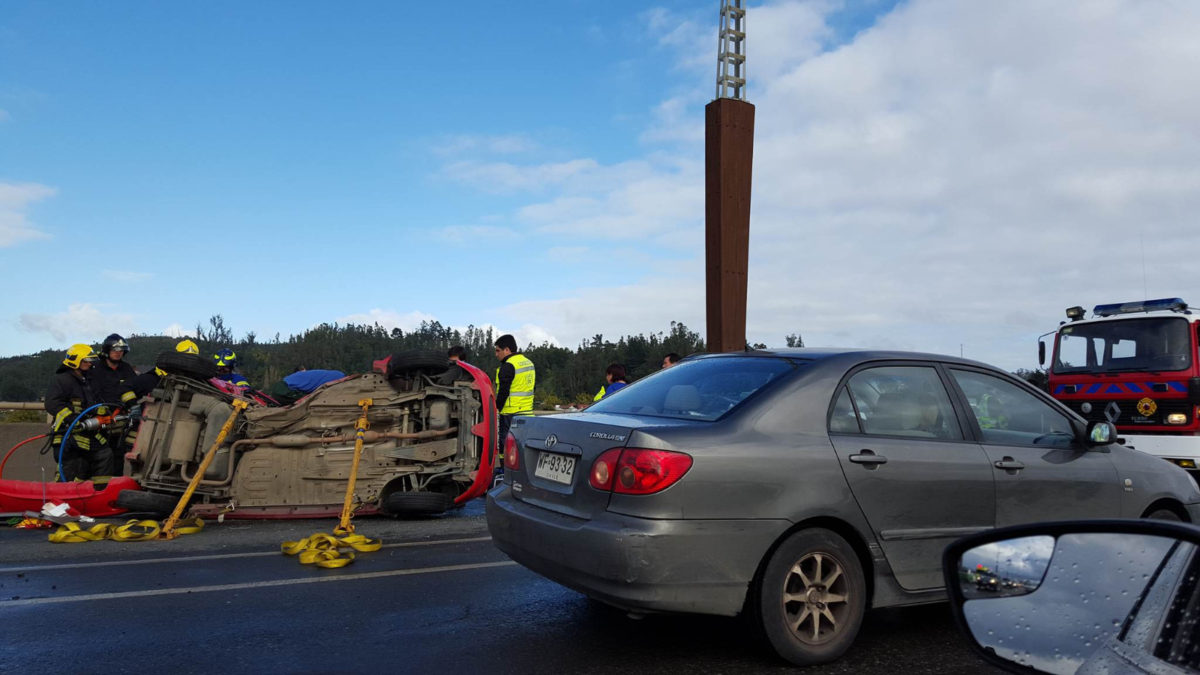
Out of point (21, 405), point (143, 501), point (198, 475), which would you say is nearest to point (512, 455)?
point (198, 475)

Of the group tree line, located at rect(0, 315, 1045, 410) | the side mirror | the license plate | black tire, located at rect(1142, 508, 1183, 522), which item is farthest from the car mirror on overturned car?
tree line, located at rect(0, 315, 1045, 410)

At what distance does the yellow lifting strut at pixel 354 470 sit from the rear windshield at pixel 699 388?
339 cm

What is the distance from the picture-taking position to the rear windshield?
13.5 feet

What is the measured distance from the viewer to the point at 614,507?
11.9 feet

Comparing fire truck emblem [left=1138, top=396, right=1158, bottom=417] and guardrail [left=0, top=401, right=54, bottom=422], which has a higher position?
fire truck emblem [left=1138, top=396, right=1158, bottom=417]

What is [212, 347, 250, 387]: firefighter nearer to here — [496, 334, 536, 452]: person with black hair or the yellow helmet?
the yellow helmet

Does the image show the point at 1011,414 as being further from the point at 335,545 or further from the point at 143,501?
the point at 143,501

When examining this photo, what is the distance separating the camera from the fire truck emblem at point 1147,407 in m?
10.5

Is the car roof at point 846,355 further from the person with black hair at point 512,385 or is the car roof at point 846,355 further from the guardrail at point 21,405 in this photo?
the guardrail at point 21,405

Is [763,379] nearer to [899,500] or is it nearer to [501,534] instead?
[899,500]

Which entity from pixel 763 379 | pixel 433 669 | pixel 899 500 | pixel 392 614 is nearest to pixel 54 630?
pixel 392 614

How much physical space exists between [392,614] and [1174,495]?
459 centimetres

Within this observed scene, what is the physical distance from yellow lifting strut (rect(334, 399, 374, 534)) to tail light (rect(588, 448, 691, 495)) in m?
4.11

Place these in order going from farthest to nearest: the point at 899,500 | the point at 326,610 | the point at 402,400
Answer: the point at 402,400, the point at 326,610, the point at 899,500
